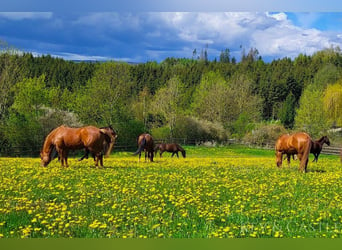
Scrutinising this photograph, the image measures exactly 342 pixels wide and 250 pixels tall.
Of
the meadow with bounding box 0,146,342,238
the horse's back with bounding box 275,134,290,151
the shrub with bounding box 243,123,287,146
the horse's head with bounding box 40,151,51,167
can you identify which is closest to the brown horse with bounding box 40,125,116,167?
the horse's head with bounding box 40,151,51,167

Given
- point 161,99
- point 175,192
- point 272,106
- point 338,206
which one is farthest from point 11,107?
Answer: point 272,106

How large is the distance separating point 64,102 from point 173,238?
37.7m

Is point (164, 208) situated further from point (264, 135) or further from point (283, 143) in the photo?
point (264, 135)

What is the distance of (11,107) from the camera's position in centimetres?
3366

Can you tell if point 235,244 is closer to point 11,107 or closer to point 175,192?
point 175,192

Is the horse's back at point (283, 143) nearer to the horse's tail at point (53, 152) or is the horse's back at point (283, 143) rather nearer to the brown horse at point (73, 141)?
the brown horse at point (73, 141)

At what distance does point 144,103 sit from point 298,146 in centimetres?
3579

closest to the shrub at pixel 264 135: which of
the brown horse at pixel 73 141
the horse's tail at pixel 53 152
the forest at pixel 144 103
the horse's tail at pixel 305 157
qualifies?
the forest at pixel 144 103

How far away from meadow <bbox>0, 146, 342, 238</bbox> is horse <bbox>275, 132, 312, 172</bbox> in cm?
403

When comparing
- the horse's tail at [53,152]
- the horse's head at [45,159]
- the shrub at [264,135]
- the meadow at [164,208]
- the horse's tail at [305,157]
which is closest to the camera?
the meadow at [164,208]

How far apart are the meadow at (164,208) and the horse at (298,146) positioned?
4025 millimetres

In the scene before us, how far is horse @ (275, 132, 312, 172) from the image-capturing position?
622 inches

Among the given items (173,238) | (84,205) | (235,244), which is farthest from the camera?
(84,205)

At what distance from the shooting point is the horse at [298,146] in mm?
15789
